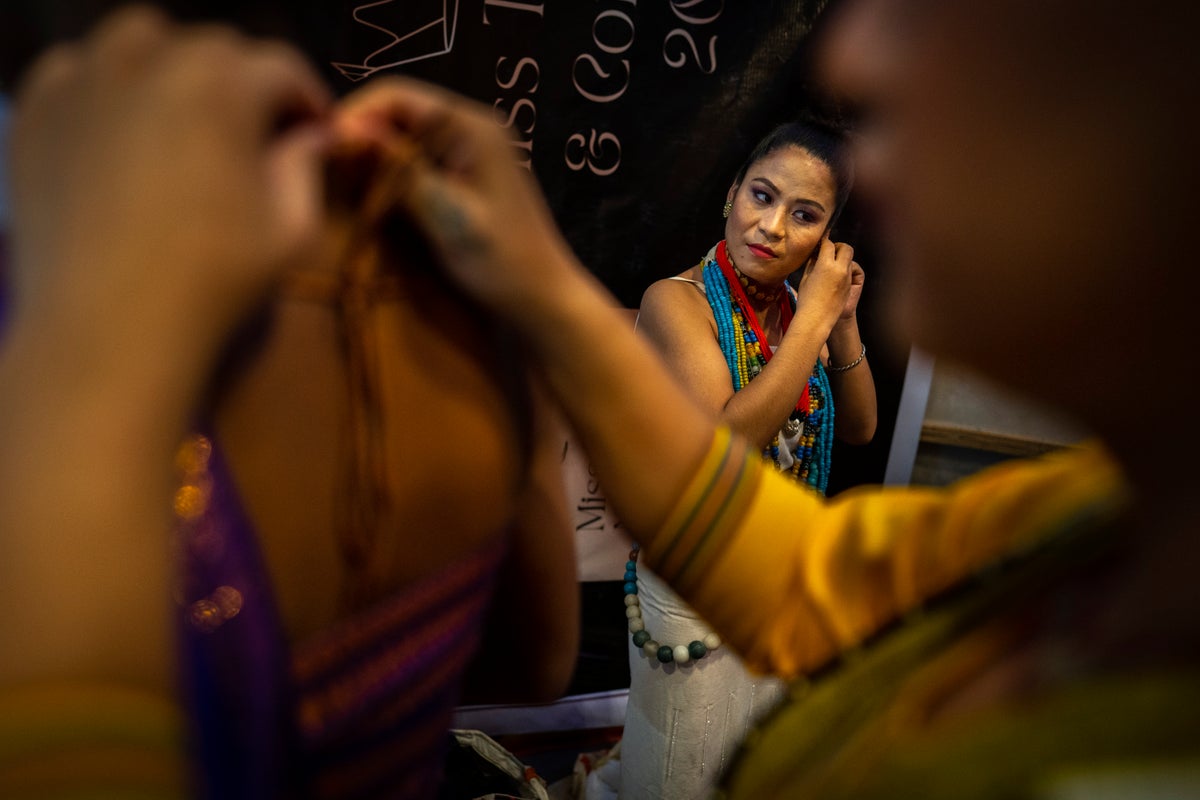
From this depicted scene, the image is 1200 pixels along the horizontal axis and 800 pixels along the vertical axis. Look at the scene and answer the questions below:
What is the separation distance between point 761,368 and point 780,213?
0.31m

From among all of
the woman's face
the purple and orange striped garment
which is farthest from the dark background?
the purple and orange striped garment

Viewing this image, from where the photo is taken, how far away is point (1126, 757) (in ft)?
1.19

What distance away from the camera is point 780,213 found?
5.51 ft

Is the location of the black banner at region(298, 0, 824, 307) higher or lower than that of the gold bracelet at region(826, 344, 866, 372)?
higher

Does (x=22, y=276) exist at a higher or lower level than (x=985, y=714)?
higher

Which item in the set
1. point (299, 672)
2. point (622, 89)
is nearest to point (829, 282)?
point (622, 89)

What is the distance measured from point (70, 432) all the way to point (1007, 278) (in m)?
0.45

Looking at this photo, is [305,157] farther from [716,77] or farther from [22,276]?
[716,77]

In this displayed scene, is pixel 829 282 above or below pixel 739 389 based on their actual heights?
above

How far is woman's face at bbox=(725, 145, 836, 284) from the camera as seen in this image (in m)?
1.69

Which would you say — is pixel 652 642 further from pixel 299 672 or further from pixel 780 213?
pixel 299 672

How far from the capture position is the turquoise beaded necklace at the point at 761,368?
1655 millimetres

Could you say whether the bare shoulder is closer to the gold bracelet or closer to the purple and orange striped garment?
the gold bracelet

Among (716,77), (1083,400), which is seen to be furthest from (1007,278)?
(716,77)
